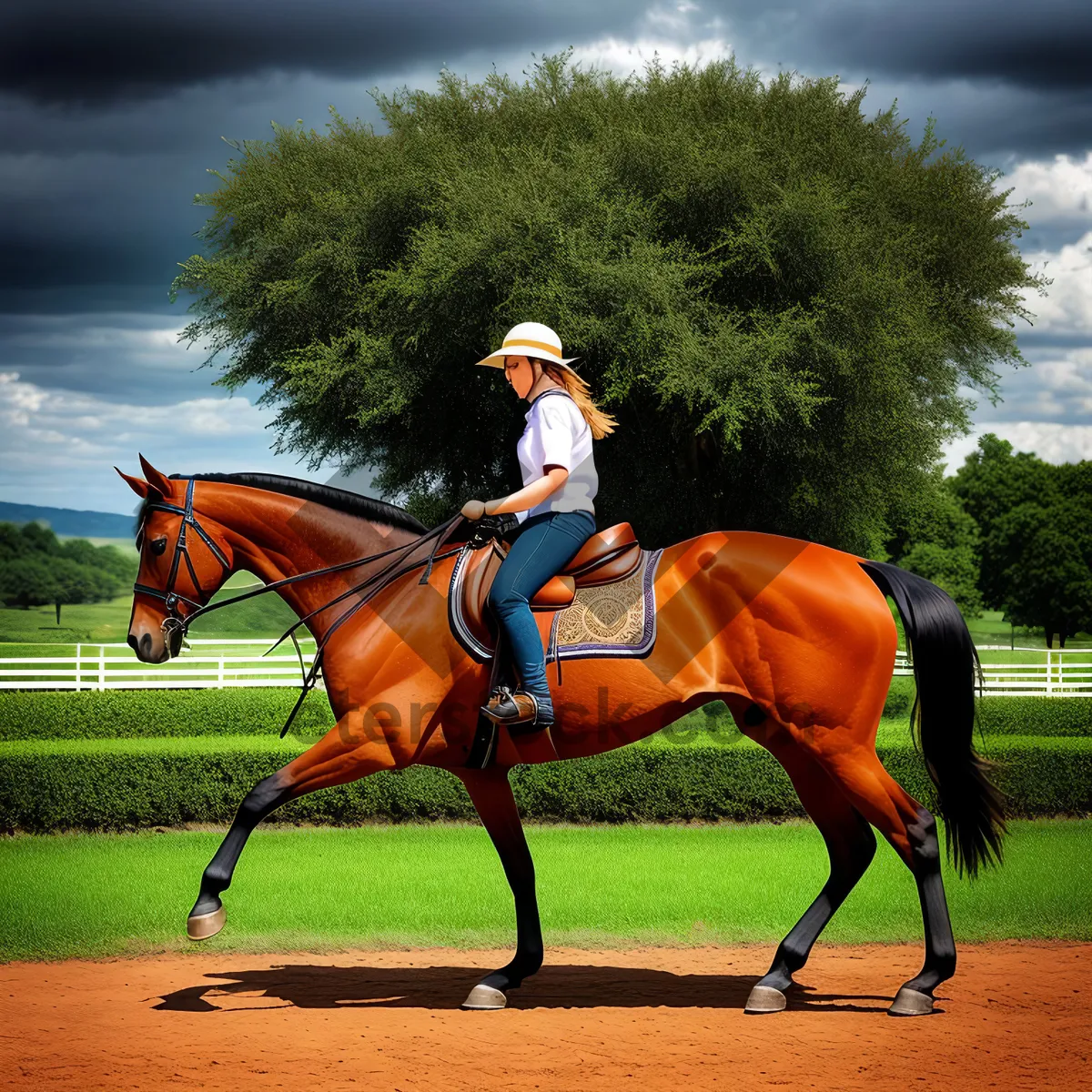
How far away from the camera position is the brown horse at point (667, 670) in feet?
20.2

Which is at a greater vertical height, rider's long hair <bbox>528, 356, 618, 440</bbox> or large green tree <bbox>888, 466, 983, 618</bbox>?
large green tree <bbox>888, 466, 983, 618</bbox>

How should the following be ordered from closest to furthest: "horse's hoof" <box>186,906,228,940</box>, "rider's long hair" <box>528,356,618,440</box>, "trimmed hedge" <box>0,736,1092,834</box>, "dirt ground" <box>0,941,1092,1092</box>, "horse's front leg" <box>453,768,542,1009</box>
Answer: "dirt ground" <box>0,941,1092,1092</box> → "horse's hoof" <box>186,906,228,940</box> → "rider's long hair" <box>528,356,618,440</box> → "horse's front leg" <box>453,768,542,1009</box> → "trimmed hedge" <box>0,736,1092,834</box>

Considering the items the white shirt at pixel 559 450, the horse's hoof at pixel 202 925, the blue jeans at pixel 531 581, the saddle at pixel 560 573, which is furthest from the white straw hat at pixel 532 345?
the horse's hoof at pixel 202 925

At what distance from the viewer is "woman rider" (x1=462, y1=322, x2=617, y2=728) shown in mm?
6047

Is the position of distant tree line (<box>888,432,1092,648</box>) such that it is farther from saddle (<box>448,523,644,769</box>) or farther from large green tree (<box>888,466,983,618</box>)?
saddle (<box>448,523,644,769</box>)

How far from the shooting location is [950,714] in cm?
653

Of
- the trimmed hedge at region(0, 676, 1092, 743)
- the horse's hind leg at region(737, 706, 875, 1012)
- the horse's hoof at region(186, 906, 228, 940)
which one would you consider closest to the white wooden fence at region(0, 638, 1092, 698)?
the trimmed hedge at region(0, 676, 1092, 743)

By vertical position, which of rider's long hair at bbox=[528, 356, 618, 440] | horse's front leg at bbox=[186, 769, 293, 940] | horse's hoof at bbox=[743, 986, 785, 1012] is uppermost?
rider's long hair at bbox=[528, 356, 618, 440]

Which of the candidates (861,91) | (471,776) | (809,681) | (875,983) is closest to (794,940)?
(875,983)

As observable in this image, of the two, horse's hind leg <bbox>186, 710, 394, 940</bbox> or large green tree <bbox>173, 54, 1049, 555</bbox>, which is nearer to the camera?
horse's hind leg <bbox>186, 710, 394, 940</bbox>

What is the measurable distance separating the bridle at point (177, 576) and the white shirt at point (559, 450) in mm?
1717

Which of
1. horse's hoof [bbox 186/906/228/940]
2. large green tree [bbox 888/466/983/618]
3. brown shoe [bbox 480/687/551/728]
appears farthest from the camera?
large green tree [bbox 888/466/983/618]

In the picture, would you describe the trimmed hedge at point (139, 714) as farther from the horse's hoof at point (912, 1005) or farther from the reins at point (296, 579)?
the horse's hoof at point (912, 1005)

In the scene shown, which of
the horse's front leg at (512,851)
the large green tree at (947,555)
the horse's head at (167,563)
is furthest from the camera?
the large green tree at (947,555)
